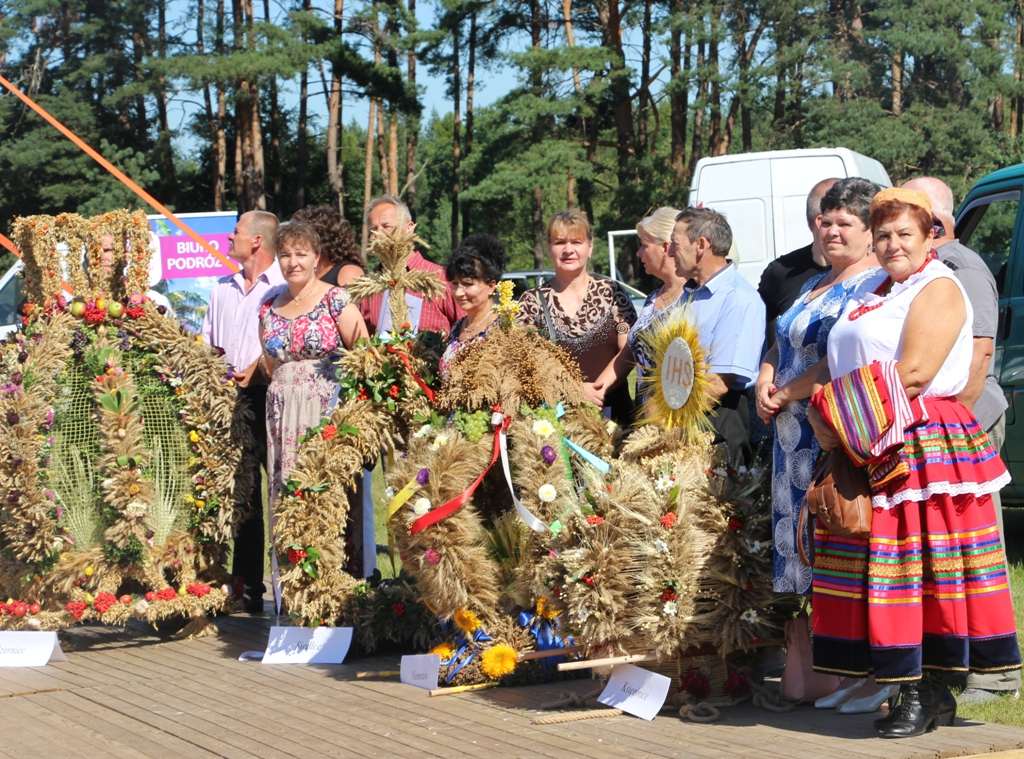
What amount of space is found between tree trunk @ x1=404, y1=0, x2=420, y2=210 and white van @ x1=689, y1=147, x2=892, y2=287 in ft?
56.7

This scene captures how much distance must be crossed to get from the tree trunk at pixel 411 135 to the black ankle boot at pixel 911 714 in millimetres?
28797

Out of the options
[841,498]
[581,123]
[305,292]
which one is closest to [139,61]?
[581,123]

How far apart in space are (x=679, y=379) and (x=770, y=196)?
433 inches

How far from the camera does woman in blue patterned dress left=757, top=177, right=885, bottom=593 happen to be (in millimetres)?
5125

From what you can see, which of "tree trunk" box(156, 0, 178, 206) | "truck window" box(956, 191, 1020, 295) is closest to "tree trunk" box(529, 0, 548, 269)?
"tree trunk" box(156, 0, 178, 206)

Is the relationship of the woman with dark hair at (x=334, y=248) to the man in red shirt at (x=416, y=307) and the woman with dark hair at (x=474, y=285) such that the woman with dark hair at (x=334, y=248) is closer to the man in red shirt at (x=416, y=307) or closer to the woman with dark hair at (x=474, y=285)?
the man in red shirt at (x=416, y=307)

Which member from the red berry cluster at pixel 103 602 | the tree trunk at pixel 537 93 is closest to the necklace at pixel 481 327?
the red berry cluster at pixel 103 602

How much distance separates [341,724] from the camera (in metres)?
5.31

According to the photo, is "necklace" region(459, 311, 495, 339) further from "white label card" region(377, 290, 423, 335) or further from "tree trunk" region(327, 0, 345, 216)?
"tree trunk" region(327, 0, 345, 216)

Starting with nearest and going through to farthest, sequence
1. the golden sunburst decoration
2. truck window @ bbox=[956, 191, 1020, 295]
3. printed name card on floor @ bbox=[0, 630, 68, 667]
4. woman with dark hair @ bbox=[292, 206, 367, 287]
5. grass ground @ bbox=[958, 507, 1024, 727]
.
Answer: grass ground @ bbox=[958, 507, 1024, 727]
the golden sunburst decoration
printed name card on floor @ bbox=[0, 630, 68, 667]
woman with dark hair @ bbox=[292, 206, 367, 287]
truck window @ bbox=[956, 191, 1020, 295]

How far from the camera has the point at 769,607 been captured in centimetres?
535

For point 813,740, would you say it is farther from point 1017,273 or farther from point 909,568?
point 1017,273

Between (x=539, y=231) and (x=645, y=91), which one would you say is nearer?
(x=645, y=91)

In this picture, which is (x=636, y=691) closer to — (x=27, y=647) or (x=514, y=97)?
(x=27, y=647)
